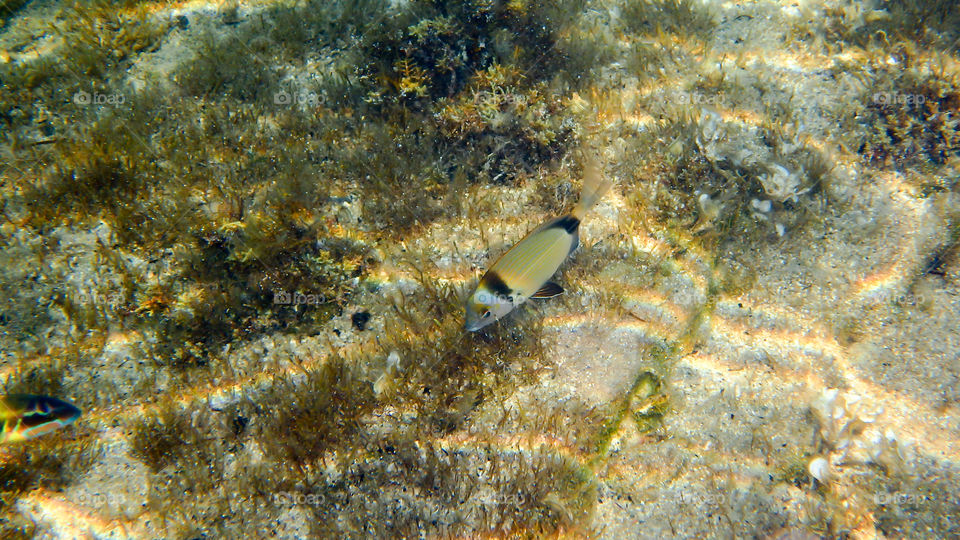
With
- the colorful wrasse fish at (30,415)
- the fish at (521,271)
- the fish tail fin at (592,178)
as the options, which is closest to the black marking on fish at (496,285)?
the fish at (521,271)

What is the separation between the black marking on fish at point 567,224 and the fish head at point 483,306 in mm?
602

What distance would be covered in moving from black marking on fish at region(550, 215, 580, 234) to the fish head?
0.60 metres

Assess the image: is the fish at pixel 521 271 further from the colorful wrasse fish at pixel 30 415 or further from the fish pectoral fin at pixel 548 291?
the colorful wrasse fish at pixel 30 415

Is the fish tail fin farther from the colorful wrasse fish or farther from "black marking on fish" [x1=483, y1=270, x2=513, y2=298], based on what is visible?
the colorful wrasse fish

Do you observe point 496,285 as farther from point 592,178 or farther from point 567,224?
point 592,178

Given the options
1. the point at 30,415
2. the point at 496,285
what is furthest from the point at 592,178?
the point at 30,415

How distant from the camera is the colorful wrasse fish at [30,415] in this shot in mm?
2781

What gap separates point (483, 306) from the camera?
2961 mm

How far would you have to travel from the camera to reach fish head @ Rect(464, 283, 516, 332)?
9.73 ft

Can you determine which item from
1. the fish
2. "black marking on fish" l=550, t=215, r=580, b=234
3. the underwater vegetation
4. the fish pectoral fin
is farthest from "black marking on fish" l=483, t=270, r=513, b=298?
the underwater vegetation

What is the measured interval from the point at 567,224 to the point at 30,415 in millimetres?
3705

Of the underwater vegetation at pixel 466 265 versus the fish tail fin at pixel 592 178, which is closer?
the underwater vegetation at pixel 466 265

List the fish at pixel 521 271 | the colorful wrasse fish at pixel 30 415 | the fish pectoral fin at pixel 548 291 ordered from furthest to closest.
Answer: the fish pectoral fin at pixel 548 291, the fish at pixel 521 271, the colorful wrasse fish at pixel 30 415

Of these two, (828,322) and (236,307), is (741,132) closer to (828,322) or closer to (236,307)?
(828,322)
